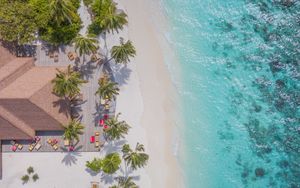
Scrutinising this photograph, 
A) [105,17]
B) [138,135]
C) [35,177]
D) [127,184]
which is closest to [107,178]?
[127,184]

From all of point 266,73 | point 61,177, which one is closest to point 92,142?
point 61,177

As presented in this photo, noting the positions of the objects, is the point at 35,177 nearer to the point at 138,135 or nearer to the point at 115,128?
the point at 115,128

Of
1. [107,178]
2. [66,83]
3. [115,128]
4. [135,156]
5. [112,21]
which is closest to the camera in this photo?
[66,83]

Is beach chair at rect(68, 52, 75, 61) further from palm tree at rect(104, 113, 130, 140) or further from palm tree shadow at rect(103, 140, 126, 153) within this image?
palm tree shadow at rect(103, 140, 126, 153)

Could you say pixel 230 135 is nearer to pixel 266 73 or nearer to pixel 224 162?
pixel 224 162

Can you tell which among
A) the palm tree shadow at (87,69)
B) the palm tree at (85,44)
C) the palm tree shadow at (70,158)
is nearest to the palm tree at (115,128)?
the palm tree shadow at (70,158)

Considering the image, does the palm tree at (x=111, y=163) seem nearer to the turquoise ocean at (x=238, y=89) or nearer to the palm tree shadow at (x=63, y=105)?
the palm tree shadow at (x=63, y=105)

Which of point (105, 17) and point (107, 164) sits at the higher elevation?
Answer: point (105, 17)
